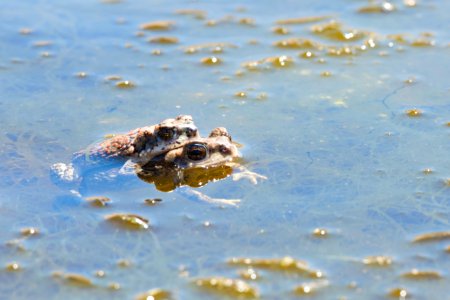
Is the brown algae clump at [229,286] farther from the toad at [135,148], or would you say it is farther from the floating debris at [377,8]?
the floating debris at [377,8]

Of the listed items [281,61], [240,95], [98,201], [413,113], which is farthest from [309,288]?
[281,61]

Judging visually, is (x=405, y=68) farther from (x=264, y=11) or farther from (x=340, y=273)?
(x=340, y=273)

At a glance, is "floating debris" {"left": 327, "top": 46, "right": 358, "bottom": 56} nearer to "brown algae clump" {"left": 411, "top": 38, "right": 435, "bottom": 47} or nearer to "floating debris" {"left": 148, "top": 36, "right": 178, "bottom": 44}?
"brown algae clump" {"left": 411, "top": 38, "right": 435, "bottom": 47}

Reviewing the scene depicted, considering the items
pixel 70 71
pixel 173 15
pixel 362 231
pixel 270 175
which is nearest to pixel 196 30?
pixel 173 15

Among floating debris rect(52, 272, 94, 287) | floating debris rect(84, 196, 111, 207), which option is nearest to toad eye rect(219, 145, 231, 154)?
floating debris rect(84, 196, 111, 207)

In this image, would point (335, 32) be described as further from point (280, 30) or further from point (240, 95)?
point (240, 95)

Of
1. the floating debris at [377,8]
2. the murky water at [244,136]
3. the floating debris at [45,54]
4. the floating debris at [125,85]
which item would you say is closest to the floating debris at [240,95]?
the murky water at [244,136]

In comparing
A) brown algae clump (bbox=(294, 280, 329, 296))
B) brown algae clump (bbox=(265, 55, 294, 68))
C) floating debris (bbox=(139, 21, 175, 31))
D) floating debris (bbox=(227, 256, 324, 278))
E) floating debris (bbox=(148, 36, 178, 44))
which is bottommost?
brown algae clump (bbox=(294, 280, 329, 296))
